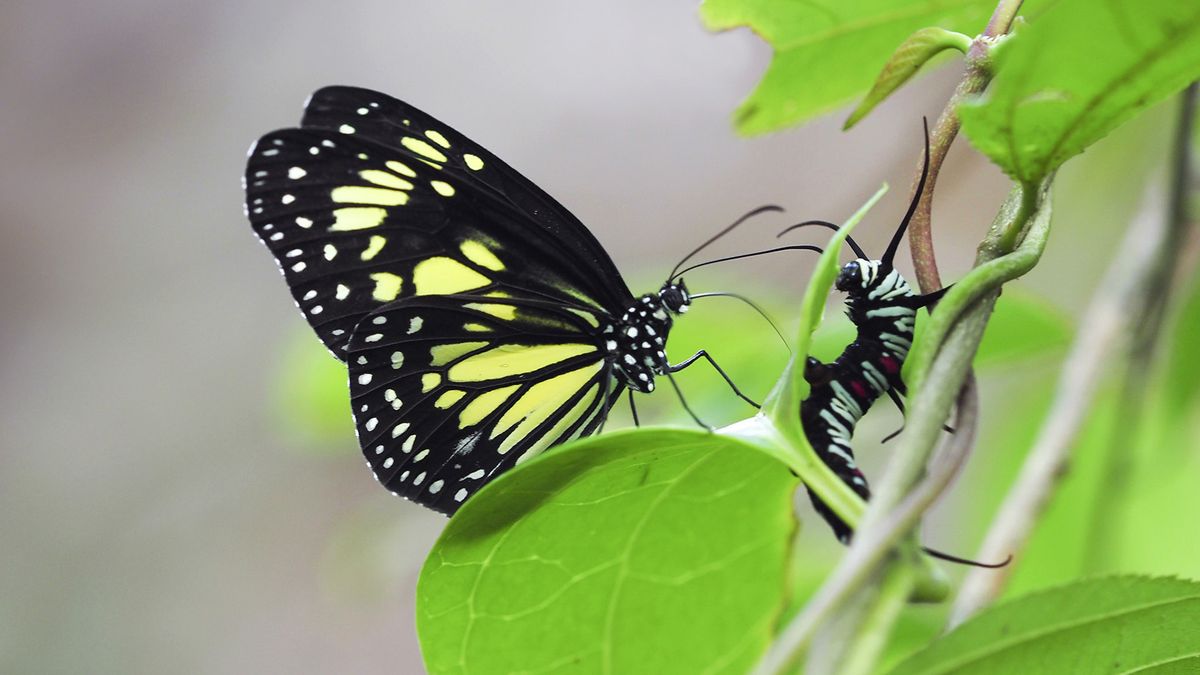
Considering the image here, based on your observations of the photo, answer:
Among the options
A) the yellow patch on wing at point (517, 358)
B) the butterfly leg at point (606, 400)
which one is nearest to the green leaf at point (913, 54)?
the butterfly leg at point (606, 400)

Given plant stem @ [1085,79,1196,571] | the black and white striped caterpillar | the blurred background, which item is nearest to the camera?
the black and white striped caterpillar

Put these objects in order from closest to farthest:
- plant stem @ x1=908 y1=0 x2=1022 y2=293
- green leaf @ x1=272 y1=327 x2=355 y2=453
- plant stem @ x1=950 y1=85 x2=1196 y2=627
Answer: plant stem @ x1=908 y1=0 x2=1022 y2=293 → plant stem @ x1=950 y1=85 x2=1196 y2=627 → green leaf @ x1=272 y1=327 x2=355 y2=453

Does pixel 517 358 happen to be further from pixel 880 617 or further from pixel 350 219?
pixel 880 617

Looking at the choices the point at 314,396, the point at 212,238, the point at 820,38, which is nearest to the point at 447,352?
the point at 314,396

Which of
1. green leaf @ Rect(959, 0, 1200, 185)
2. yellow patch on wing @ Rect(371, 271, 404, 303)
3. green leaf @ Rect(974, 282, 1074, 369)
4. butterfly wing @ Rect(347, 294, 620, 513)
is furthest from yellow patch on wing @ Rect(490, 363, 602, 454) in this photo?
green leaf @ Rect(959, 0, 1200, 185)

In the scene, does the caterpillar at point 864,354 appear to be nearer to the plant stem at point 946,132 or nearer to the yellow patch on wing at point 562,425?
the plant stem at point 946,132

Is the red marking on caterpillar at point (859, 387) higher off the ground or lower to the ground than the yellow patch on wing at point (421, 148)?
lower

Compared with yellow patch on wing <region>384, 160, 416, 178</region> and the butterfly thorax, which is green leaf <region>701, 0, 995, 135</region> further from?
yellow patch on wing <region>384, 160, 416, 178</region>
